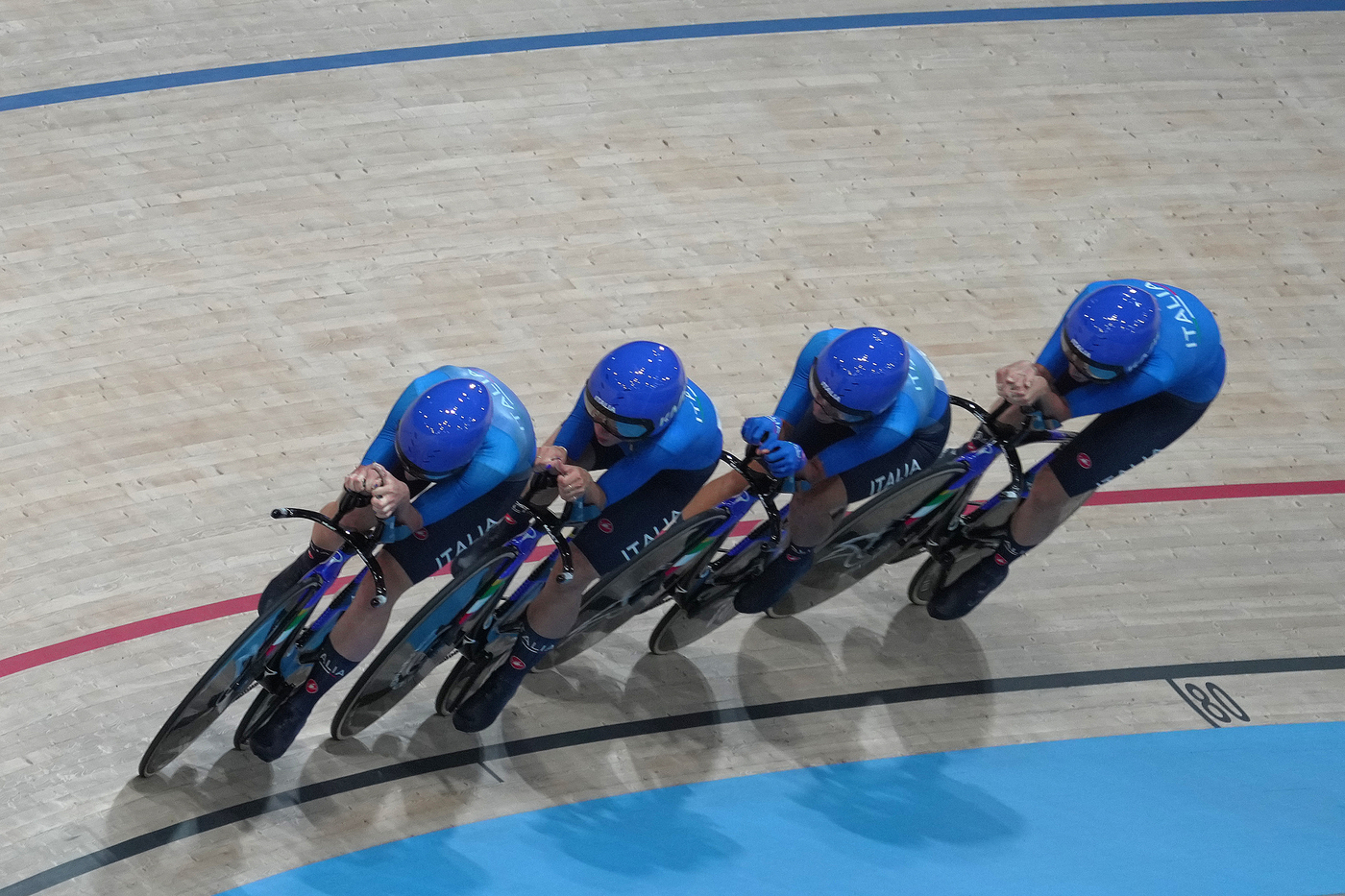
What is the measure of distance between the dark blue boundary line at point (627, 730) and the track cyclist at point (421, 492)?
0.18 metres

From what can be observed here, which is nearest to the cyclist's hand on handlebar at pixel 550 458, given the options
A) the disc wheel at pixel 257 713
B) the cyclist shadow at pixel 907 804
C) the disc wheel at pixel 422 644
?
the disc wheel at pixel 422 644

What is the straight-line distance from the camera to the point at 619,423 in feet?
10.8

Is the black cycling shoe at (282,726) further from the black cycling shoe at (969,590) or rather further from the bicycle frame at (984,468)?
the black cycling shoe at (969,590)

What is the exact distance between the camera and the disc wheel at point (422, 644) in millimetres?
3512

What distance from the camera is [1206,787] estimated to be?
162 inches

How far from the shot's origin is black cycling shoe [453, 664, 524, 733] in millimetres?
3785

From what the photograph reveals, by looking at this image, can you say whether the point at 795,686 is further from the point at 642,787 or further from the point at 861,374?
the point at 861,374

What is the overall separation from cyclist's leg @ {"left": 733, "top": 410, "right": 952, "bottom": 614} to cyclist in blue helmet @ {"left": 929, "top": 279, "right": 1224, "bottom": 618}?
27 centimetres

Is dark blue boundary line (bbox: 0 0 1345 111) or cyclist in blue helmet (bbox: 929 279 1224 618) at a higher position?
dark blue boundary line (bbox: 0 0 1345 111)

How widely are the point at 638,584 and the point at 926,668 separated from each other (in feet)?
3.71

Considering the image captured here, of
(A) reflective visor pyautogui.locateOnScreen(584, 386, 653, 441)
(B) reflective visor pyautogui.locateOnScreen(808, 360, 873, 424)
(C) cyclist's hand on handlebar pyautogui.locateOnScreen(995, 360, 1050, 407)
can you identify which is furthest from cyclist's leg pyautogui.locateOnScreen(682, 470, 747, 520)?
(C) cyclist's hand on handlebar pyautogui.locateOnScreen(995, 360, 1050, 407)

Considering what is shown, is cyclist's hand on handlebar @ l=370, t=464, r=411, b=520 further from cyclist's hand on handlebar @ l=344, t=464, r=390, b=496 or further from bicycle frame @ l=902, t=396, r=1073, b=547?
bicycle frame @ l=902, t=396, r=1073, b=547

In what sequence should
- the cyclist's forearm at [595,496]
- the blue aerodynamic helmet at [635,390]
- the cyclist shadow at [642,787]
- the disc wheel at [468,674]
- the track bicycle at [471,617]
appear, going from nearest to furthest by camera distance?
1. the blue aerodynamic helmet at [635,390]
2. the cyclist's forearm at [595,496]
3. the track bicycle at [471,617]
4. the cyclist shadow at [642,787]
5. the disc wheel at [468,674]

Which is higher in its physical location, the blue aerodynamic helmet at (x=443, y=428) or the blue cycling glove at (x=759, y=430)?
the blue aerodynamic helmet at (x=443, y=428)
